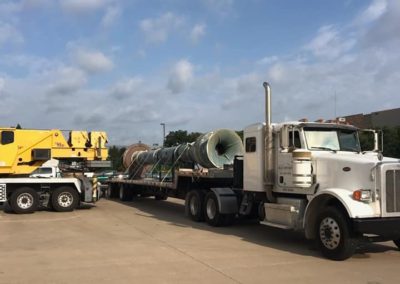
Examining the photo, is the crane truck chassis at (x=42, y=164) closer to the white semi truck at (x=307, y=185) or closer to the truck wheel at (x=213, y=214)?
the white semi truck at (x=307, y=185)

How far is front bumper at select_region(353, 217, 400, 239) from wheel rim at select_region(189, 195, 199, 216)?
765cm

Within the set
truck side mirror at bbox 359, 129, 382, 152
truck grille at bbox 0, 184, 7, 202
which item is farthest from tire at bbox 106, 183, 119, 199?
truck side mirror at bbox 359, 129, 382, 152

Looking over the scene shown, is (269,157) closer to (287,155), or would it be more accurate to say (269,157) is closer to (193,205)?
(287,155)

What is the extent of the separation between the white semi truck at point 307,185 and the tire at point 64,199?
593cm

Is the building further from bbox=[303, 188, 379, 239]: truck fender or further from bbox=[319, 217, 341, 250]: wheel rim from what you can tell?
bbox=[319, 217, 341, 250]: wheel rim

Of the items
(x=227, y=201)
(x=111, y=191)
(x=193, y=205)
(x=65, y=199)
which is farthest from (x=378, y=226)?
(x=111, y=191)

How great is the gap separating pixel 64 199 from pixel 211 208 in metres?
7.81

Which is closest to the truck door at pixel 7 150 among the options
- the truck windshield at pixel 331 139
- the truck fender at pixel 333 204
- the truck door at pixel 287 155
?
the truck door at pixel 287 155

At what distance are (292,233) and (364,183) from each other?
424 cm

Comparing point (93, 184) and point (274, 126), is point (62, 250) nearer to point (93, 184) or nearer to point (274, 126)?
point (274, 126)

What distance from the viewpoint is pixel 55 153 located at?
72.5 ft

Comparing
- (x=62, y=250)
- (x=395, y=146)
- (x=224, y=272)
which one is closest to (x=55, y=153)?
(x=62, y=250)

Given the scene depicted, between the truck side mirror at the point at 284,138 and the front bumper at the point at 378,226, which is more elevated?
the truck side mirror at the point at 284,138

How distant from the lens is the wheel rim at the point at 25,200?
20.7 m
